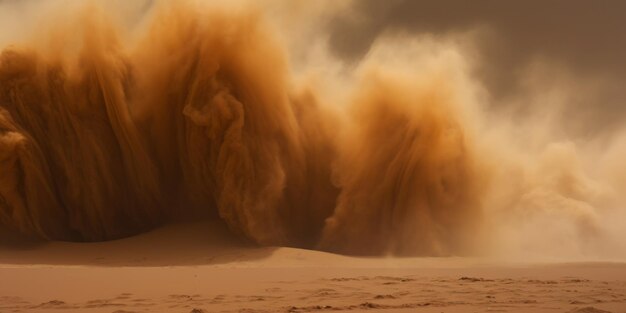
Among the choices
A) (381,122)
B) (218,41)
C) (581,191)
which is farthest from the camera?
(581,191)

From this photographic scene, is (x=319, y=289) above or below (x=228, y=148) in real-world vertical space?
below

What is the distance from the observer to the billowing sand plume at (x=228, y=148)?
52.0 ft

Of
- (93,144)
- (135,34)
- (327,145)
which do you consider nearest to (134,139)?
(93,144)

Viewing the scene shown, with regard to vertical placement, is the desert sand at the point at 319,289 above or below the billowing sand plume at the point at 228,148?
below

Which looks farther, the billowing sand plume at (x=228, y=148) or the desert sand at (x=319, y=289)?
the billowing sand plume at (x=228, y=148)

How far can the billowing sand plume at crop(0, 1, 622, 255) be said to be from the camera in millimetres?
15852

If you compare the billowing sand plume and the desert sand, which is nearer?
the desert sand

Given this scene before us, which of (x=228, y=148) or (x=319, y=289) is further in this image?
(x=228, y=148)

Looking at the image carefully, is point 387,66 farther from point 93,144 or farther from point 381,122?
point 93,144

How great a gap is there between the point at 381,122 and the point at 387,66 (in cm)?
181

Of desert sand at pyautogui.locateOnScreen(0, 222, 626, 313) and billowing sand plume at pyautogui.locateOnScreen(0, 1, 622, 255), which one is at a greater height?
billowing sand plume at pyautogui.locateOnScreen(0, 1, 622, 255)

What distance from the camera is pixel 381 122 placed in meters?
17.5

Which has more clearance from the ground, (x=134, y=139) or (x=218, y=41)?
(x=218, y=41)

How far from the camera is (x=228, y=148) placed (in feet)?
51.9
